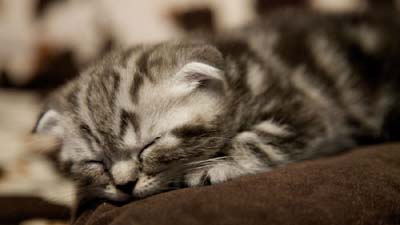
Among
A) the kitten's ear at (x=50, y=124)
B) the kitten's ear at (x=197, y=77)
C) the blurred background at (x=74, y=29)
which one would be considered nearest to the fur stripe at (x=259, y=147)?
the kitten's ear at (x=197, y=77)

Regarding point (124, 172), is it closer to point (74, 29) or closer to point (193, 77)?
point (193, 77)

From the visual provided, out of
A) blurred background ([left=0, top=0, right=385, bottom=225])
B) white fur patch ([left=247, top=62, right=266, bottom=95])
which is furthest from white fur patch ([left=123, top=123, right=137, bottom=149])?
blurred background ([left=0, top=0, right=385, bottom=225])

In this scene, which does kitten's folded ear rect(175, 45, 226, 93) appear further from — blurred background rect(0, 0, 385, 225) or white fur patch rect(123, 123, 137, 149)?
blurred background rect(0, 0, 385, 225)

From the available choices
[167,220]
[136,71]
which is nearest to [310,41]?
[136,71]

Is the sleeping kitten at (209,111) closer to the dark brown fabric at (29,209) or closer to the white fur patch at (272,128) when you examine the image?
the white fur patch at (272,128)

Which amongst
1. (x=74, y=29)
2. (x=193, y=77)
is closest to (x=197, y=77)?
(x=193, y=77)

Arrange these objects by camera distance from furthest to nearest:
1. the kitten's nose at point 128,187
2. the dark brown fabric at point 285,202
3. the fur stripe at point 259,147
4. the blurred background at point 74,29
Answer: the blurred background at point 74,29
the fur stripe at point 259,147
the kitten's nose at point 128,187
the dark brown fabric at point 285,202

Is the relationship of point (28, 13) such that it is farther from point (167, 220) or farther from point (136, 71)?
point (167, 220)

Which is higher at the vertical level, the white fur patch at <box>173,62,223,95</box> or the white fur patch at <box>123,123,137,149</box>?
the white fur patch at <box>173,62,223,95</box>
